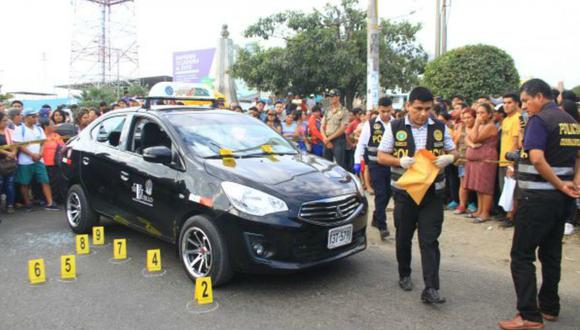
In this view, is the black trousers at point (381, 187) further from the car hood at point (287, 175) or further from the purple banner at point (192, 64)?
the purple banner at point (192, 64)

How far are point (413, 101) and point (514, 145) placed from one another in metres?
3.08

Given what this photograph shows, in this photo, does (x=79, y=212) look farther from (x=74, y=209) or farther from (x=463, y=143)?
(x=463, y=143)

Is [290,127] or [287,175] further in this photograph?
[290,127]

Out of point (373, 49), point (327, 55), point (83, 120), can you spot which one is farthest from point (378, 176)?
point (327, 55)

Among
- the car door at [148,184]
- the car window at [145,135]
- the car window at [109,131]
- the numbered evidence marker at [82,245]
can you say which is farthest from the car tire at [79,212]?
the car window at [145,135]

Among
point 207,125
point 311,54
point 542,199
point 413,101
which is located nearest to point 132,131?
point 207,125

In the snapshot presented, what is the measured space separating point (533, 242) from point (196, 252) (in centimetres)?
288

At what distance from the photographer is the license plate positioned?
4.24 meters

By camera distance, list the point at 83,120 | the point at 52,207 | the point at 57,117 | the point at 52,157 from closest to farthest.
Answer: the point at 52,207 < the point at 52,157 < the point at 83,120 < the point at 57,117

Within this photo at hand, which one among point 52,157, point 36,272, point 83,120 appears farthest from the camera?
point 83,120

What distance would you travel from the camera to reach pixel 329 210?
4230 mm

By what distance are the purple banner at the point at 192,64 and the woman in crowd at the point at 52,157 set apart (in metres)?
33.0

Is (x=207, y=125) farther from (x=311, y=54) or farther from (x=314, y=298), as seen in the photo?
(x=311, y=54)

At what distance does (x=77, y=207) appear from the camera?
6.32 metres
